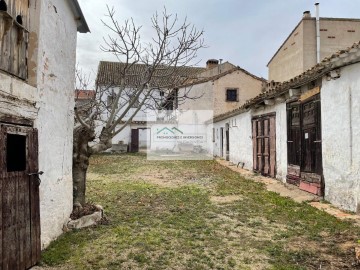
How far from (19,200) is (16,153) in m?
0.69

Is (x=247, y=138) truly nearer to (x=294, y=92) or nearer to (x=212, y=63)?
(x=294, y=92)

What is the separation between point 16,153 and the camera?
391cm

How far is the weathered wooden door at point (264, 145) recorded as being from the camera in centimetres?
1133

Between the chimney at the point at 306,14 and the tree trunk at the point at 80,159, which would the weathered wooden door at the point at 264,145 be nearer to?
the tree trunk at the point at 80,159

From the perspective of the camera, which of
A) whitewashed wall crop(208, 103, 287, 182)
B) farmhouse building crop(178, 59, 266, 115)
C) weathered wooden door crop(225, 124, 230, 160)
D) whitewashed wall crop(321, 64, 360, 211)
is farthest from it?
farmhouse building crop(178, 59, 266, 115)

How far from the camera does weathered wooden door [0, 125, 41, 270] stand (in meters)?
3.27

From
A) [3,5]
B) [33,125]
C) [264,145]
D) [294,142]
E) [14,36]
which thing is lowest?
[264,145]

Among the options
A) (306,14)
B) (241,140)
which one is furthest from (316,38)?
(241,140)

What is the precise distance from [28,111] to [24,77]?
1.49 ft

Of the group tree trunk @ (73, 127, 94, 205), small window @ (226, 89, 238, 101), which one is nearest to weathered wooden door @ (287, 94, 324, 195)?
tree trunk @ (73, 127, 94, 205)

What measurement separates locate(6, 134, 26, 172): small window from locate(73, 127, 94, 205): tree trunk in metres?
1.95

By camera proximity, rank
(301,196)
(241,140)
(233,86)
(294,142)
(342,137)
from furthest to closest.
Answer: (233,86) < (241,140) < (294,142) < (301,196) < (342,137)

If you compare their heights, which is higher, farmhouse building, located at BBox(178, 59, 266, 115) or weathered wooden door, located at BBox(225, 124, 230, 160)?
farmhouse building, located at BBox(178, 59, 266, 115)

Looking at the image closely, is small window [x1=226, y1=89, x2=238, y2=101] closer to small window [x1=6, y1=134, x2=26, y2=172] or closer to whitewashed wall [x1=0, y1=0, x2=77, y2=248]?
whitewashed wall [x1=0, y1=0, x2=77, y2=248]
